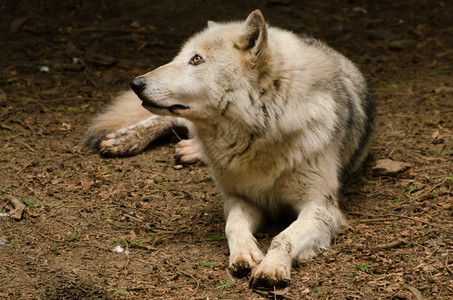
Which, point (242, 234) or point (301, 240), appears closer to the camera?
point (301, 240)

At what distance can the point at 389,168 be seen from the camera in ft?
17.3

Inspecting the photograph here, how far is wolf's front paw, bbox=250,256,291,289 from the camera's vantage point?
3672mm

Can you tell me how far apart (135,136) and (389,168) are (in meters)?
2.29

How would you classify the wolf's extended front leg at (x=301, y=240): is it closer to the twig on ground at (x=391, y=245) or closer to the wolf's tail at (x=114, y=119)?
the twig on ground at (x=391, y=245)

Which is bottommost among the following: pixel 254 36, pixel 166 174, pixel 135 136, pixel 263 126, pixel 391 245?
pixel 166 174

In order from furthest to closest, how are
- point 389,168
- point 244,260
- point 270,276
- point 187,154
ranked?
point 187,154 < point 389,168 < point 244,260 < point 270,276

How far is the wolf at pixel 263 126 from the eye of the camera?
4086 mm

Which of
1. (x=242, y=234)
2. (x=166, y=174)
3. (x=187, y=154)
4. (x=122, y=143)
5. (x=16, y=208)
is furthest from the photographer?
(x=122, y=143)

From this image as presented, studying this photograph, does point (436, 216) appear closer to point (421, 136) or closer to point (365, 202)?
point (365, 202)

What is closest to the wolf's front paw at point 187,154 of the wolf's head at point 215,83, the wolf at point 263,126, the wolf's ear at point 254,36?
the wolf at point 263,126

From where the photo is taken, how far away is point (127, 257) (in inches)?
163

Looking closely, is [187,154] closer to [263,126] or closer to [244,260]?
[263,126]

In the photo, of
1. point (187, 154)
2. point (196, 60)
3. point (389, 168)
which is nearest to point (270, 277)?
point (196, 60)

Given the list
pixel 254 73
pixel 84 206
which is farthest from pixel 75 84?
pixel 254 73
